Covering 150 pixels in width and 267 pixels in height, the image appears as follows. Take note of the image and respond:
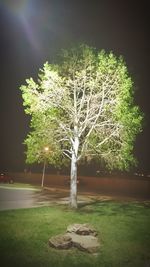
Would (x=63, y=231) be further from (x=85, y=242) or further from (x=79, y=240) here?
(x=85, y=242)

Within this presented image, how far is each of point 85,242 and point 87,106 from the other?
10089 millimetres

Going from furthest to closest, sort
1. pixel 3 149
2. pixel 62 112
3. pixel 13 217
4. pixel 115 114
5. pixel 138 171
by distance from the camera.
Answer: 1. pixel 3 149
2. pixel 138 171
3. pixel 62 112
4. pixel 115 114
5. pixel 13 217

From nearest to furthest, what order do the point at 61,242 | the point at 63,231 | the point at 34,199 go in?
1. the point at 61,242
2. the point at 63,231
3. the point at 34,199

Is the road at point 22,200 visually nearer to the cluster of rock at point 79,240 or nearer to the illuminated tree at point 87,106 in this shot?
the illuminated tree at point 87,106

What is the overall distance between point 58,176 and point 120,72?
30.2 metres

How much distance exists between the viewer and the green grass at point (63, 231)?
1027cm

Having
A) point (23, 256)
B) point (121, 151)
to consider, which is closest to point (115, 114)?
point (121, 151)

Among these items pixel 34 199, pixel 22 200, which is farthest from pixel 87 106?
pixel 34 199

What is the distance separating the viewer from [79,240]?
1138cm

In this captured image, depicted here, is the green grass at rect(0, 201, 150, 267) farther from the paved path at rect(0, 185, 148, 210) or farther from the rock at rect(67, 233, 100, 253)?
the paved path at rect(0, 185, 148, 210)

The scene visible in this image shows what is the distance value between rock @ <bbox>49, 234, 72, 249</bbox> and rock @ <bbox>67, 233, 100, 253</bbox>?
19 cm

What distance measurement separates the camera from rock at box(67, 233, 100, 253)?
1093cm

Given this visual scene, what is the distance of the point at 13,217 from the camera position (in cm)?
1527

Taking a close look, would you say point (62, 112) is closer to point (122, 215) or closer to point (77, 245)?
point (122, 215)
